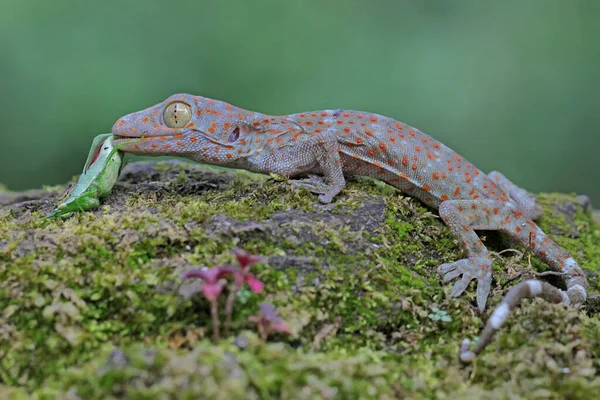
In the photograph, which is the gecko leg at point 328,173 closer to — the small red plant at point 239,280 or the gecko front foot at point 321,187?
the gecko front foot at point 321,187

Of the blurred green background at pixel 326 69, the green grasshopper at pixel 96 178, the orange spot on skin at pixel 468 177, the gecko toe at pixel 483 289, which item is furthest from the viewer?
the blurred green background at pixel 326 69

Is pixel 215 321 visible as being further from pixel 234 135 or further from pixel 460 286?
pixel 234 135

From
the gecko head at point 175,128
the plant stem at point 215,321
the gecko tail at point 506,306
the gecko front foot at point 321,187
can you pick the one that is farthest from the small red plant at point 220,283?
the gecko head at point 175,128

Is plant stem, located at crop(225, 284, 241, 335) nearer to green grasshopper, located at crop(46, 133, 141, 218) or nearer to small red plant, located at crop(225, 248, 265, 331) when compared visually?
small red plant, located at crop(225, 248, 265, 331)

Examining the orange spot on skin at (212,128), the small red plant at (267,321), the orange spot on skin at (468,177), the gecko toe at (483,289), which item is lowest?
the gecko toe at (483,289)

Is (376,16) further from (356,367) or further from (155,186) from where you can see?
(356,367)
